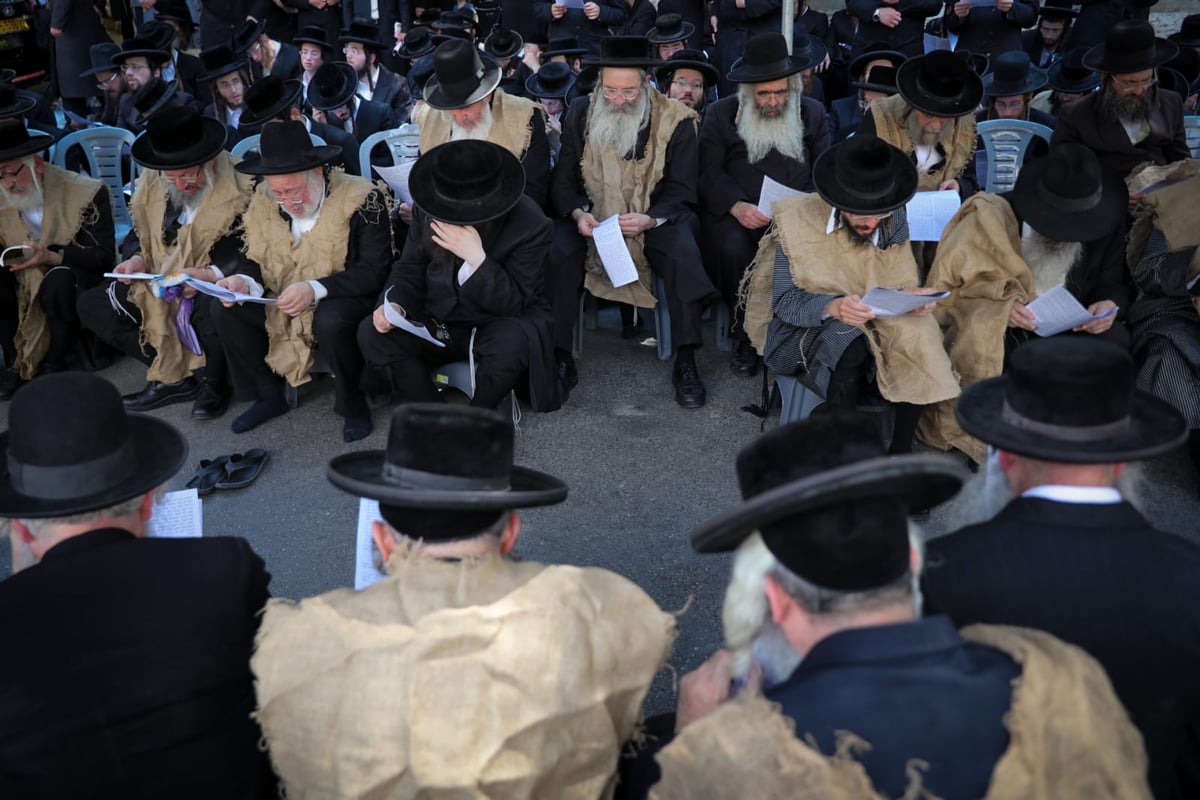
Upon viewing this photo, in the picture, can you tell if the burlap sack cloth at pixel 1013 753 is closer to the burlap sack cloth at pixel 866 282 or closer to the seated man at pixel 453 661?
the seated man at pixel 453 661

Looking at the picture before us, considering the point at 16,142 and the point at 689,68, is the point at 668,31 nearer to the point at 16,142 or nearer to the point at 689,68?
the point at 689,68

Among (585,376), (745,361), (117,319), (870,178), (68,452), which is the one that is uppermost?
(870,178)

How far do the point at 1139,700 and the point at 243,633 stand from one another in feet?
6.25

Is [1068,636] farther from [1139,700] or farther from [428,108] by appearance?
[428,108]

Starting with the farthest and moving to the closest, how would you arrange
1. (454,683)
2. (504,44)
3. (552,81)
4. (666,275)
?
1. (504,44)
2. (552,81)
3. (666,275)
4. (454,683)

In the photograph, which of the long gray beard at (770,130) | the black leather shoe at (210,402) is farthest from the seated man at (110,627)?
the long gray beard at (770,130)

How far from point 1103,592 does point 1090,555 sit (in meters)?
0.08

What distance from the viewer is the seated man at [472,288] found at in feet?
15.8

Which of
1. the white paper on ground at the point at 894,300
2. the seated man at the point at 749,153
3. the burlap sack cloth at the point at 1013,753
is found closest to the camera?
the burlap sack cloth at the point at 1013,753

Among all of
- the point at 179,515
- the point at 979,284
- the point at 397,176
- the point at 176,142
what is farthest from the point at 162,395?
the point at 979,284

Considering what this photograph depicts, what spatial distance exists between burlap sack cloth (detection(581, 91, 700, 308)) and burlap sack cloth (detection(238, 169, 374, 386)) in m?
1.24

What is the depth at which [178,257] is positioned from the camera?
18.5 feet

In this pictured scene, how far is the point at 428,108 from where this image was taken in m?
6.35

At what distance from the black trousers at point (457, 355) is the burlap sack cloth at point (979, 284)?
202cm
